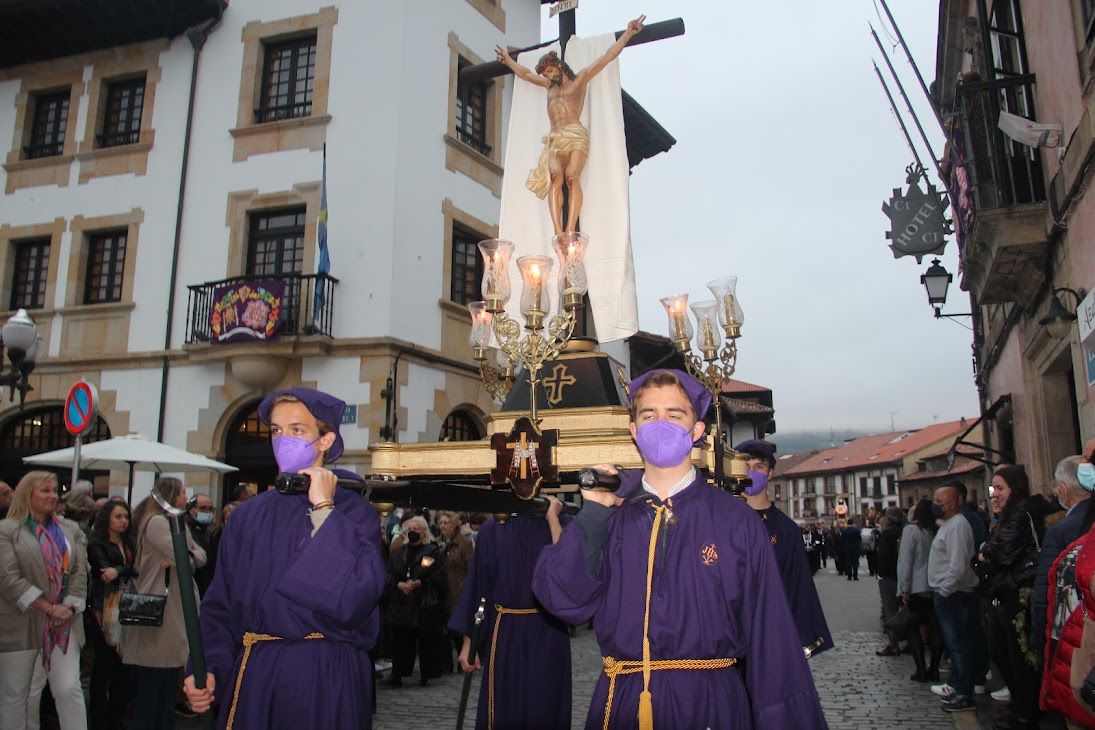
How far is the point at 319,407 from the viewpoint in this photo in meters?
3.70

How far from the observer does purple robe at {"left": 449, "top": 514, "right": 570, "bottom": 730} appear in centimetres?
566

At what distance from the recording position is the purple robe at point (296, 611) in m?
3.30

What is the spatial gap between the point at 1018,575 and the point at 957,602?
190 centimetres

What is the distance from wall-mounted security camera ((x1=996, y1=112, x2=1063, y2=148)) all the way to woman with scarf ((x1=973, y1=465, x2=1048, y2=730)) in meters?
3.67

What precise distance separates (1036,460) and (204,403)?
1341 centimetres

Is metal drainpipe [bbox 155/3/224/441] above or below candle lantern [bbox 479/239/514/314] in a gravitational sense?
above

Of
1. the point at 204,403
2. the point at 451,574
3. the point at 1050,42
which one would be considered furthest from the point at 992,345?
the point at 204,403

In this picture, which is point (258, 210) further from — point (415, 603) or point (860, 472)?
point (860, 472)

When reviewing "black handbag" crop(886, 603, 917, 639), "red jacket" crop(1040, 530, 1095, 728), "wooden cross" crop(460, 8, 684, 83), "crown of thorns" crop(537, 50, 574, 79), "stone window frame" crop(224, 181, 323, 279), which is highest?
"stone window frame" crop(224, 181, 323, 279)

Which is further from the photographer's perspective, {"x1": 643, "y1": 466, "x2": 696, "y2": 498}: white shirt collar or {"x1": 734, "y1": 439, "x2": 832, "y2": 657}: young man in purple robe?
{"x1": 734, "y1": 439, "x2": 832, "y2": 657}: young man in purple robe

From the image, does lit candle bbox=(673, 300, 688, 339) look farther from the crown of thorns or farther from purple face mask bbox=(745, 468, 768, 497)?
the crown of thorns

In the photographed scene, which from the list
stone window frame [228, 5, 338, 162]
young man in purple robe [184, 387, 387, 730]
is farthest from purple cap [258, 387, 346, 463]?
stone window frame [228, 5, 338, 162]

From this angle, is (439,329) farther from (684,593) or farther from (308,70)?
(684,593)

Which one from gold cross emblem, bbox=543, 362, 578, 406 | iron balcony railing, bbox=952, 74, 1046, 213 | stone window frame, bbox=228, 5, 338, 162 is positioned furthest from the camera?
stone window frame, bbox=228, 5, 338, 162
